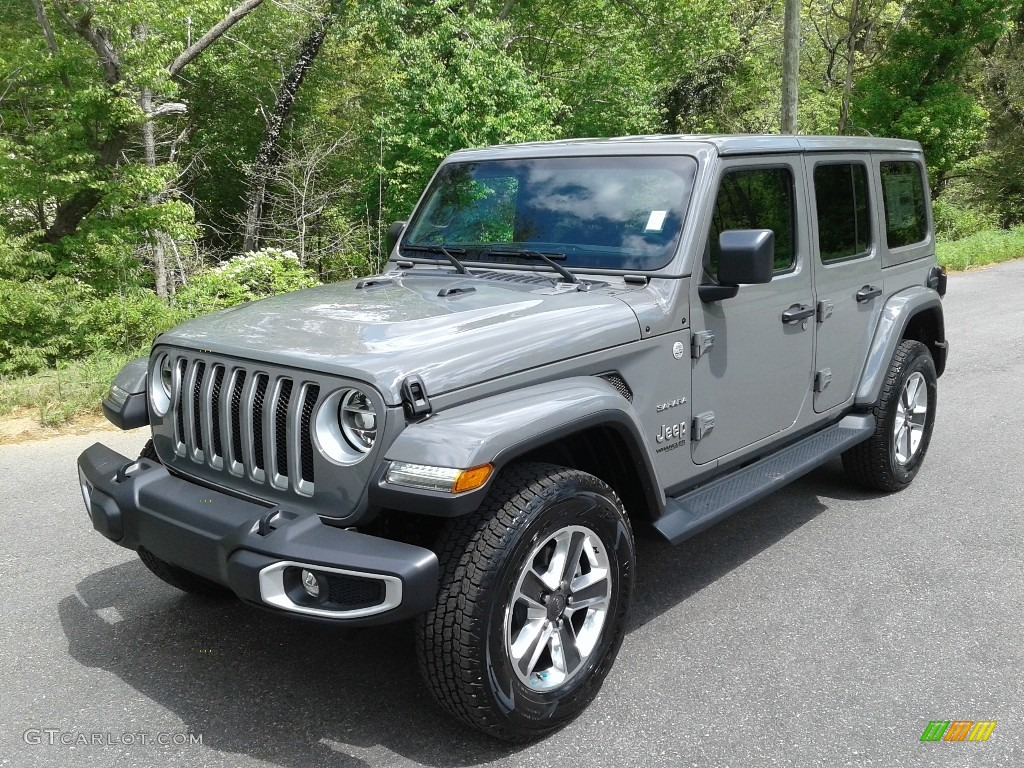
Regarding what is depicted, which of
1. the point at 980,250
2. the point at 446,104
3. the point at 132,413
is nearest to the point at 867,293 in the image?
the point at 132,413

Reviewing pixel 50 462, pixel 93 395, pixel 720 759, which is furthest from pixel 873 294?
pixel 93 395

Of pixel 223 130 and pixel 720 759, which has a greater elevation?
pixel 223 130

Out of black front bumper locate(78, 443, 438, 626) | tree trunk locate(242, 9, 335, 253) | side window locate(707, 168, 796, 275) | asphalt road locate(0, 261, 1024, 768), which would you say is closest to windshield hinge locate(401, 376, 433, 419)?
black front bumper locate(78, 443, 438, 626)

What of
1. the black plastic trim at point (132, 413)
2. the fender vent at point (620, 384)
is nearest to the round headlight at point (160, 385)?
the black plastic trim at point (132, 413)

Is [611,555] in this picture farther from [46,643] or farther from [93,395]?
[93,395]

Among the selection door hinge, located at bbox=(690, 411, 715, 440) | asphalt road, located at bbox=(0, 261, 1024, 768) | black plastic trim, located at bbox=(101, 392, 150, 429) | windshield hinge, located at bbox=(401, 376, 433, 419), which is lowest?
asphalt road, located at bbox=(0, 261, 1024, 768)

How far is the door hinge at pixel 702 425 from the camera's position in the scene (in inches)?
148

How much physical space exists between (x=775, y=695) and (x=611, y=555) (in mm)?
791

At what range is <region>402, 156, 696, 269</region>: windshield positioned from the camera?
12.5 ft

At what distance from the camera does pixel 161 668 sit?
11.4ft

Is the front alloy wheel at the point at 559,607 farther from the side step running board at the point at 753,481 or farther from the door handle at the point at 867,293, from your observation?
the door handle at the point at 867,293

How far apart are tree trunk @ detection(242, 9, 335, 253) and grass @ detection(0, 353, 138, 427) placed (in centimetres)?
1275

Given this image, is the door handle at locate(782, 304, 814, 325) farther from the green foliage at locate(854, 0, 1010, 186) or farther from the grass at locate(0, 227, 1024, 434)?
the green foliage at locate(854, 0, 1010, 186)

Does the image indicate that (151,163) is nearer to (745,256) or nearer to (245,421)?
(245,421)
